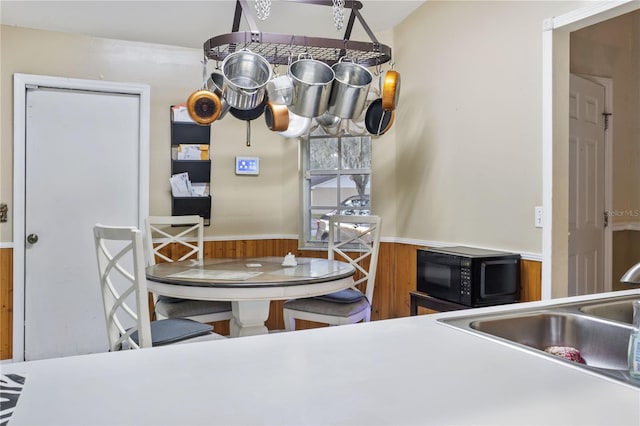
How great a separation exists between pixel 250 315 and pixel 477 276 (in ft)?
3.97

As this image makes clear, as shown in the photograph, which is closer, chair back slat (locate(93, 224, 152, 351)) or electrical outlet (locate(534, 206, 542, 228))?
chair back slat (locate(93, 224, 152, 351))

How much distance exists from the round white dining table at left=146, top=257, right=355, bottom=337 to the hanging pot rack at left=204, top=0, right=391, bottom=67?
46.2 inches

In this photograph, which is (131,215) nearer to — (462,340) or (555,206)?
(555,206)

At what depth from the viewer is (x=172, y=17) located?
337 cm

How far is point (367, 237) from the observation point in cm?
391

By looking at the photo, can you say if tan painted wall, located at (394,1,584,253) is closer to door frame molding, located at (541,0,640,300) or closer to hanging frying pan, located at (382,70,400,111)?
door frame molding, located at (541,0,640,300)

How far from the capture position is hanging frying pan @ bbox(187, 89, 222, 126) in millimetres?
2756

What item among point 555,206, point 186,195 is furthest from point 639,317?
point 186,195

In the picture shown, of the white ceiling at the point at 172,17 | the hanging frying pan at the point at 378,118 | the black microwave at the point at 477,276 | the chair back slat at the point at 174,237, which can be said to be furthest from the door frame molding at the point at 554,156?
the chair back slat at the point at 174,237

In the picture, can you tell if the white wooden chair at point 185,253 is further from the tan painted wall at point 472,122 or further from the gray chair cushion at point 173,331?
the tan painted wall at point 472,122

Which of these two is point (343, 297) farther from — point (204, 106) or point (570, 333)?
point (570, 333)

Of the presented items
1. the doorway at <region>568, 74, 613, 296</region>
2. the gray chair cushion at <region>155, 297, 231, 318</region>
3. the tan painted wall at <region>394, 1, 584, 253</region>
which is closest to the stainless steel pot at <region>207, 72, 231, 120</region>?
the gray chair cushion at <region>155, 297, 231, 318</region>

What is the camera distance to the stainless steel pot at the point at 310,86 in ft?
8.20

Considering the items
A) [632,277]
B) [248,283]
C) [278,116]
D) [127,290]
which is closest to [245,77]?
[278,116]
